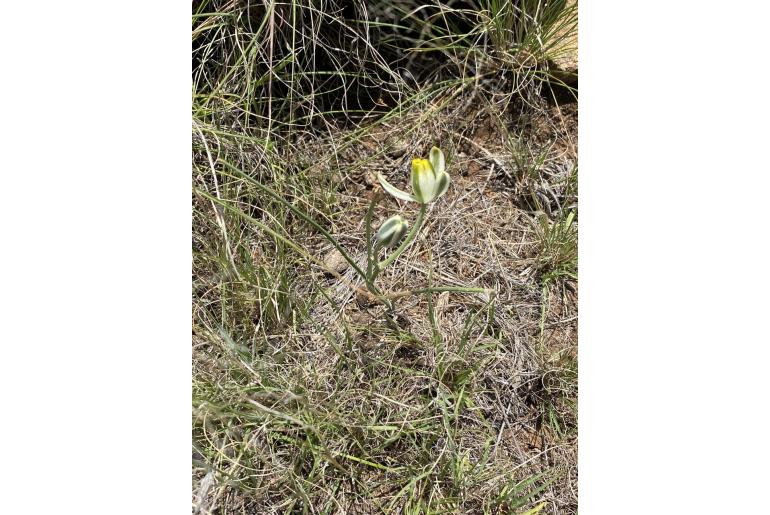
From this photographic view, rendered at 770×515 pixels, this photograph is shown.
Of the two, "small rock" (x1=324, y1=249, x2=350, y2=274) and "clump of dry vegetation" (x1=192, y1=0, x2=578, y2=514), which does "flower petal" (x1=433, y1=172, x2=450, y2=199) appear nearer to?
"clump of dry vegetation" (x1=192, y1=0, x2=578, y2=514)

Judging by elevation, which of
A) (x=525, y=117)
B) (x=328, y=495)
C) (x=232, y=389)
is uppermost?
(x=525, y=117)

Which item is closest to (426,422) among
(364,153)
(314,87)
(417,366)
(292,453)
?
(417,366)

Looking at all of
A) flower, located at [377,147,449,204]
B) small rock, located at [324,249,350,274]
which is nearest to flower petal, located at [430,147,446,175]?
flower, located at [377,147,449,204]

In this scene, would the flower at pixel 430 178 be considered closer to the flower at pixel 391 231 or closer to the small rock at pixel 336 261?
the flower at pixel 391 231

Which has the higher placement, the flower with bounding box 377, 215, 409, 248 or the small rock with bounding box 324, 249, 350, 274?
the flower with bounding box 377, 215, 409, 248
